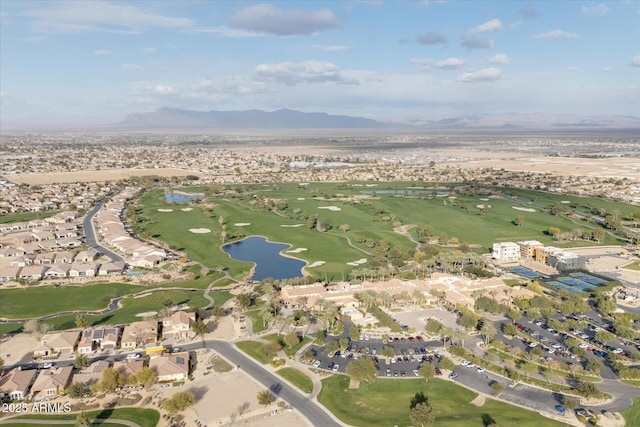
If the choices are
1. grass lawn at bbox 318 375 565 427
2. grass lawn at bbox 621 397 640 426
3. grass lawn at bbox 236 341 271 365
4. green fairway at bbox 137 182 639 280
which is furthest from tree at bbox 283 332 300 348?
grass lawn at bbox 621 397 640 426

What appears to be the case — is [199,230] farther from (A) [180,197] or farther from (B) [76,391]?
(B) [76,391]

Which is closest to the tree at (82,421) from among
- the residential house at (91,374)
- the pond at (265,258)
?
the residential house at (91,374)

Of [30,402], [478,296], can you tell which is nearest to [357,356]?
[478,296]

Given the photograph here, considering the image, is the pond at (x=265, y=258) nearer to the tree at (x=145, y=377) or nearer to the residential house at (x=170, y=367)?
the residential house at (x=170, y=367)

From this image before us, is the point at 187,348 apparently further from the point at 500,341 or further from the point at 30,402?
the point at 500,341

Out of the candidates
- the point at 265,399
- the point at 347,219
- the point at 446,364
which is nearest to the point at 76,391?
the point at 265,399

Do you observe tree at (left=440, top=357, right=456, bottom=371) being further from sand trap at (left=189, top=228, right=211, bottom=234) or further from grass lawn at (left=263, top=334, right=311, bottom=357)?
sand trap at (left=189, top=228, right=211, bottom=234)

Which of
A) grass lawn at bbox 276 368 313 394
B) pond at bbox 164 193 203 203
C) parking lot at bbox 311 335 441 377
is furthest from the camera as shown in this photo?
pond at bbox 164 193 203 203
